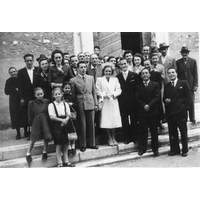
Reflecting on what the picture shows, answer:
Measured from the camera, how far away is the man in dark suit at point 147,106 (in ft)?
16.7

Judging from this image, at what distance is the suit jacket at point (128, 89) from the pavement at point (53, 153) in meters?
0.78

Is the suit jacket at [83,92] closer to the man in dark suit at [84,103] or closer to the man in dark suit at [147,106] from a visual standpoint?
the man in dark suit at [84,103]

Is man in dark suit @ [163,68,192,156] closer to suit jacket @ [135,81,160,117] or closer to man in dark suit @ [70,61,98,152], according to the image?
suit jacket @ [135,81,160,117]

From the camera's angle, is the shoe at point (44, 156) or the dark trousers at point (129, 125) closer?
the shoe at point (44, 156)

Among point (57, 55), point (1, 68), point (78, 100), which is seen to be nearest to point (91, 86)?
point (78, 100)

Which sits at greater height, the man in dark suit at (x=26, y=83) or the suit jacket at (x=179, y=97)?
the man in dark suit at (x=26, y=83)

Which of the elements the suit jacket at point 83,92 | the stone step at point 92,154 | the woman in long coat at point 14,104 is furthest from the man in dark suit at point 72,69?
the stone step at point 92,154
